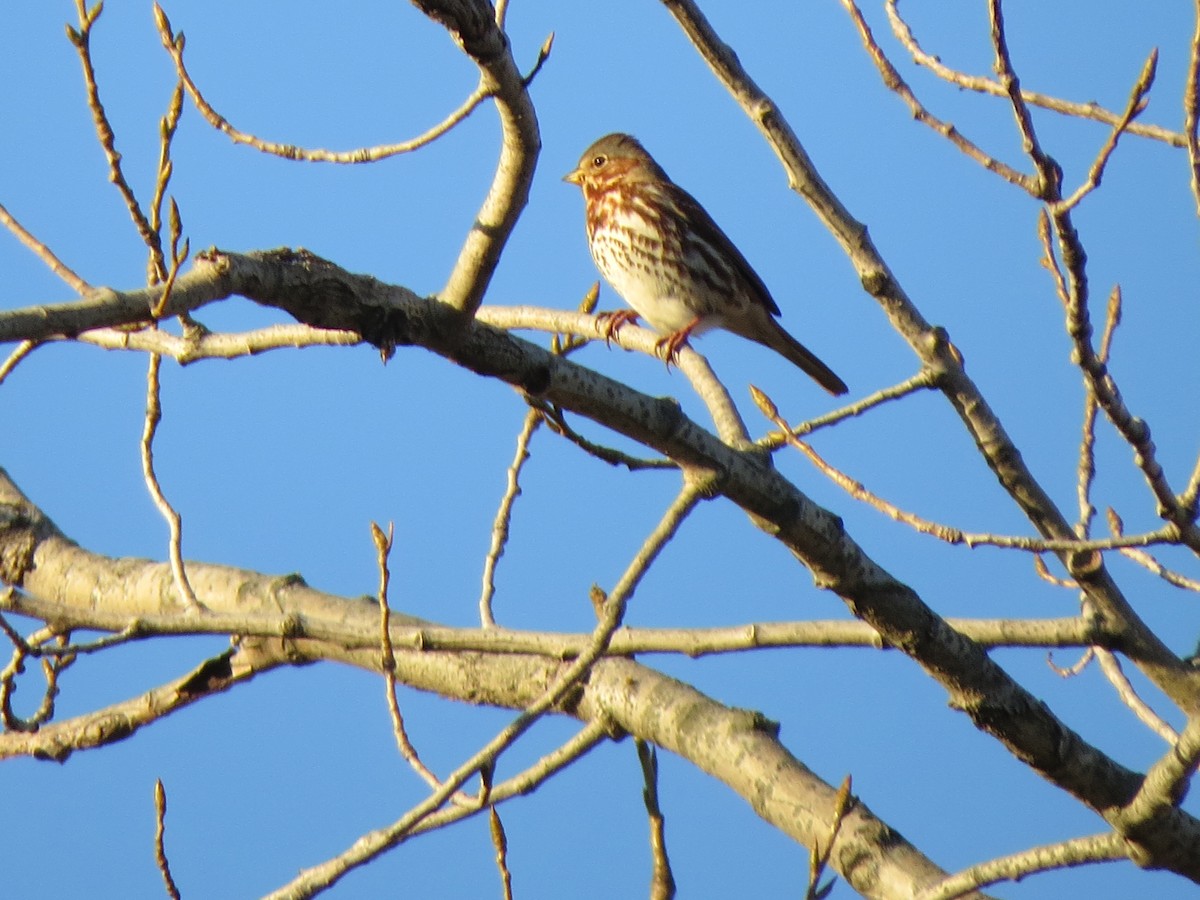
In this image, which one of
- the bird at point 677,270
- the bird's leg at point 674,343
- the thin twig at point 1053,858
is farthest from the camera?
the bird at point 677,270

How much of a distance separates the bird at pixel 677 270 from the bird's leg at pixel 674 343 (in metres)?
0.05

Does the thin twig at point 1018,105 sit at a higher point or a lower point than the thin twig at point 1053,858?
higher

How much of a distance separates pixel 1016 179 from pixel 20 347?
8.39 feet

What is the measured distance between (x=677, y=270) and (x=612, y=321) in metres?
0.98

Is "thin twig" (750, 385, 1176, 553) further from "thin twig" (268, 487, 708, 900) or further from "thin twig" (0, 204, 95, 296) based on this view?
Result: "thin twig" (0, 204, 95, 296)

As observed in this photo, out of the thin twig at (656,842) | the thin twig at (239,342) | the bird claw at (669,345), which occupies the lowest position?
the thin twig at (656,842)

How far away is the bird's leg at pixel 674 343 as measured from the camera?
5.15m

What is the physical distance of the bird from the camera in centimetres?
684

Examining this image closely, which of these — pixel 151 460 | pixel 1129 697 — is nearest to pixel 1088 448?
pixel 1129 697

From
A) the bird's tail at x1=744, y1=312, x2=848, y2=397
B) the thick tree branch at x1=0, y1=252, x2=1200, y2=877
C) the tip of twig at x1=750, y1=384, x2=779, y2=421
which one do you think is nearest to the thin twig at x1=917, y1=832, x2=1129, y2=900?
the thick tree branch at x1=0, y1=252, x2=1200, y2=877

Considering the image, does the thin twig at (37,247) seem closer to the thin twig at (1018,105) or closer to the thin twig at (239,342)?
the thin twig at (239,342)

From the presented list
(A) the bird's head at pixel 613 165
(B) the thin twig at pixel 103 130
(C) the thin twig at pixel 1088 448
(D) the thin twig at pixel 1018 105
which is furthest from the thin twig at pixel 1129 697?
(A) the bird's head at pixel 613 165

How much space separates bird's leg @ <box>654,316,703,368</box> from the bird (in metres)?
0.05

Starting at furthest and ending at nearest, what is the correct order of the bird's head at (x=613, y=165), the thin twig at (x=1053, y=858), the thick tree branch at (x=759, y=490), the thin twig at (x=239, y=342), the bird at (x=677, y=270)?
the bird's head at (x=613, y=165), the bird at (x=677, y=270), the thin twig at (x=239, y=342), the thick tree branch at (x=759, y=490), the thin twig at (x=1053, y=858)
